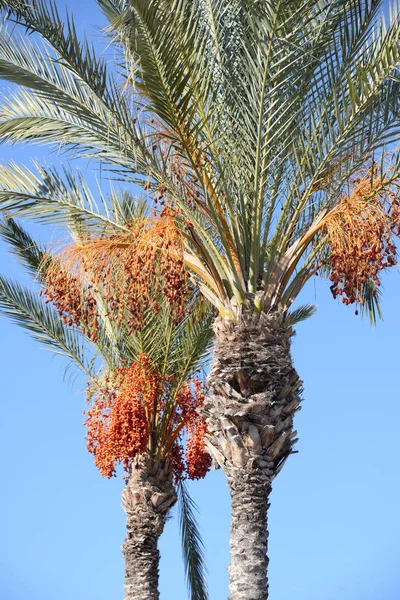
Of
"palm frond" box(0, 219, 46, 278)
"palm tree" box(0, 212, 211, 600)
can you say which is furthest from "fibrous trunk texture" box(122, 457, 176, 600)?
"palm frond" box(0, 219, 46, 278)

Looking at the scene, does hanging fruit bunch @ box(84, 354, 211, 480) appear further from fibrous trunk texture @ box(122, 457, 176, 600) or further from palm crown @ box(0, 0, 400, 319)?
palm crown @ box(0, 0, 400, 319)

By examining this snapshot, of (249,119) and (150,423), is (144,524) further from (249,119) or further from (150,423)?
(249,119)

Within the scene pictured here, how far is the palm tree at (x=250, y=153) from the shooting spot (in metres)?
9.48

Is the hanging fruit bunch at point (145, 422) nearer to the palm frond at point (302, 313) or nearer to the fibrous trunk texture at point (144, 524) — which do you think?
the fibrous trunk texture at point (144, 524)

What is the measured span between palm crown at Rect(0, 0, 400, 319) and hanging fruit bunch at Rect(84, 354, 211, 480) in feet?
13.6

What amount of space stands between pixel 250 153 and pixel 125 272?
1915 mm

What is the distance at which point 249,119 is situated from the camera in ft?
33.2

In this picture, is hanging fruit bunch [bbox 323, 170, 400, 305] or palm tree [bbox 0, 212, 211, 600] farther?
palm tree [bbox 0, 212, 211, 600]

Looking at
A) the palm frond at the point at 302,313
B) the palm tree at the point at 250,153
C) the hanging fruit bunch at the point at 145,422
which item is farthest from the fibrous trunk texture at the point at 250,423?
the palm frond at the point at 302,313

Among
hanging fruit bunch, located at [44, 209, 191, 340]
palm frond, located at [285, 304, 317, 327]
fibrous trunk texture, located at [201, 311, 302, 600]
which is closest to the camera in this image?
fibrous trunk texture, located at [201, 311, 302, 600]

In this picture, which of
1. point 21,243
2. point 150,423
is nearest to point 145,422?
point 150,423

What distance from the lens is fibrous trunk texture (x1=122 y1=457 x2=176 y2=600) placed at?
14516 mm

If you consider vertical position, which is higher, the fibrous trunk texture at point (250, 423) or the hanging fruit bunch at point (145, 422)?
the hanging fruit bunch at point (145, 422)

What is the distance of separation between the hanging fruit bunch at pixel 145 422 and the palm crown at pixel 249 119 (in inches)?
163
